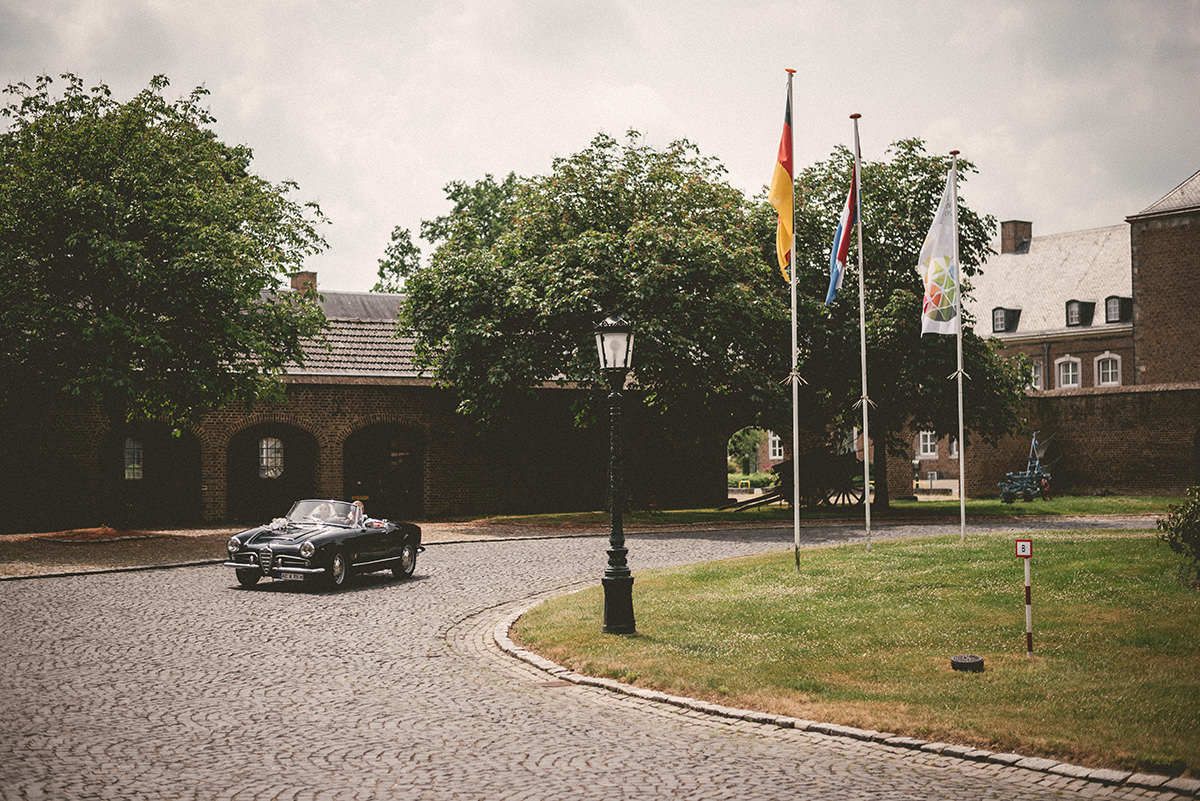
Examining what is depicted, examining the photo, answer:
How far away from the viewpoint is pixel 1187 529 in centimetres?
1139

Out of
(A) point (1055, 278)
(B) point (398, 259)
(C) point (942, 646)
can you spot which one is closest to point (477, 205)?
(B) point (398, 259)

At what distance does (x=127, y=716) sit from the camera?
7.61 m

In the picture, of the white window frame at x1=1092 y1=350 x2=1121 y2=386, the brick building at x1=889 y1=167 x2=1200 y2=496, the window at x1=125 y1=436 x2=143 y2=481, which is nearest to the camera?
the window at x1=125 y1=436 x2=143 y2=481

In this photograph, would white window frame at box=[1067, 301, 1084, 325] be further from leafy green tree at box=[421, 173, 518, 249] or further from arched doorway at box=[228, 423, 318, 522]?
arched doorway at box=[228, 423, 318, 522]

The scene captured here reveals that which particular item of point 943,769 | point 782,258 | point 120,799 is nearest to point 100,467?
point 782,258

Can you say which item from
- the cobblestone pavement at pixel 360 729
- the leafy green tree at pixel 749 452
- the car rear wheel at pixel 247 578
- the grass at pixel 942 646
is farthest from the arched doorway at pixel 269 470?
the leafy green tree at pixel 749 452

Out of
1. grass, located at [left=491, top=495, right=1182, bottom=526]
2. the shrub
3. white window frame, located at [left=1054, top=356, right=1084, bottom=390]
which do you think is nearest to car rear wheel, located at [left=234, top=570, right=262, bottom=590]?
the shrub

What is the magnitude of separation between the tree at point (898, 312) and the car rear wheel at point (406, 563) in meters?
15.9

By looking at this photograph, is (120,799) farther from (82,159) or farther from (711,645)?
(82,159)

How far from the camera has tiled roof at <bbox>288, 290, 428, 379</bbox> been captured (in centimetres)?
3019

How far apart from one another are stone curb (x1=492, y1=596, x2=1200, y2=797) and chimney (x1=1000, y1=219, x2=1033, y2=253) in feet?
188

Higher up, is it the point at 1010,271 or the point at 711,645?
the point at 1010,271

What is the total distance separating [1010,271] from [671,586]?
52.2 metres

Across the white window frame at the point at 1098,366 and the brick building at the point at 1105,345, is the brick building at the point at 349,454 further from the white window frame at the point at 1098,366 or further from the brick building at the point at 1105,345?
the white window frame at the point at 1098,366
